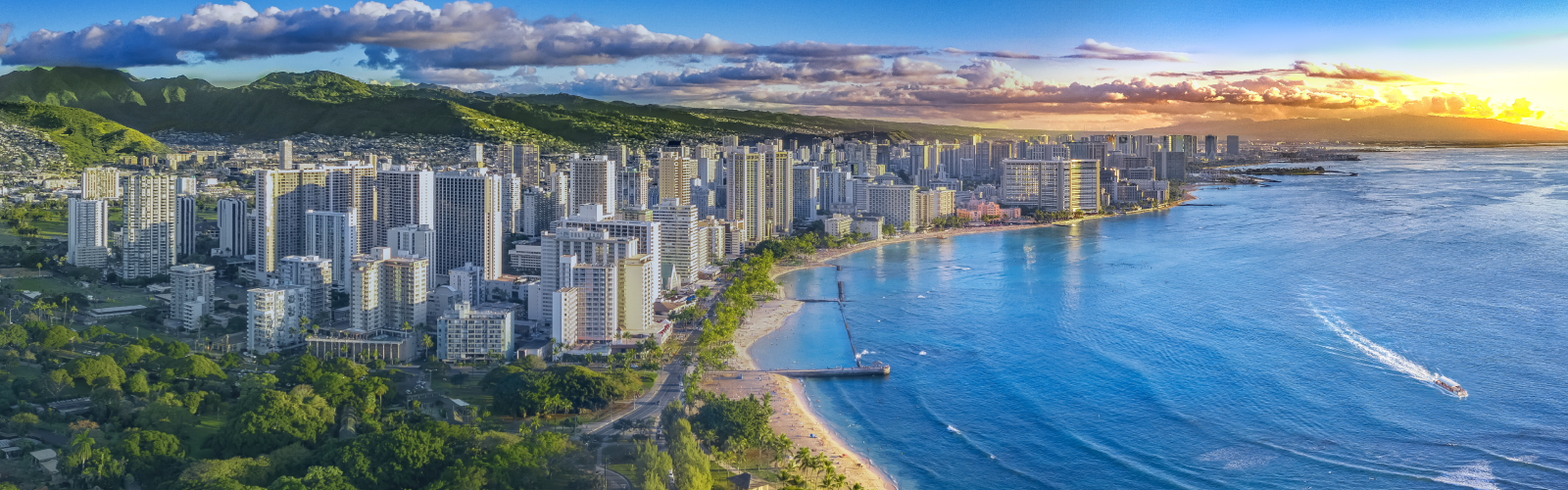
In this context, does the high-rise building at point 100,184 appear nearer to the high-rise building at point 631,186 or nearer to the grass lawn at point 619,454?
the high-rise building at point 631,186

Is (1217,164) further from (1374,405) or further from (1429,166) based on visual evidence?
(1374,405)

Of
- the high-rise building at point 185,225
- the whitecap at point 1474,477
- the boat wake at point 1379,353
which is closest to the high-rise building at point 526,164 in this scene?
the high-rise building at point 185,225

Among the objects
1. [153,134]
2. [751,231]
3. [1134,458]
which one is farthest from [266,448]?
[153,134]

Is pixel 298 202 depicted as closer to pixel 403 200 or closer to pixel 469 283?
pixel 403 200

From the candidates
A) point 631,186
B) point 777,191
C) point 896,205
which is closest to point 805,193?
point 896,205

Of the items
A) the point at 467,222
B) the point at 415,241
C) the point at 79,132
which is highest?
the point at 79,132

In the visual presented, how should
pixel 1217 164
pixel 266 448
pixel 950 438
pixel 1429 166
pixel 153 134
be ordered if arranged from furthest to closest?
pixel 1217 164 → pixel 1429 166 → pixel 153 134 → pixel 950 438 → pixel 266 448
